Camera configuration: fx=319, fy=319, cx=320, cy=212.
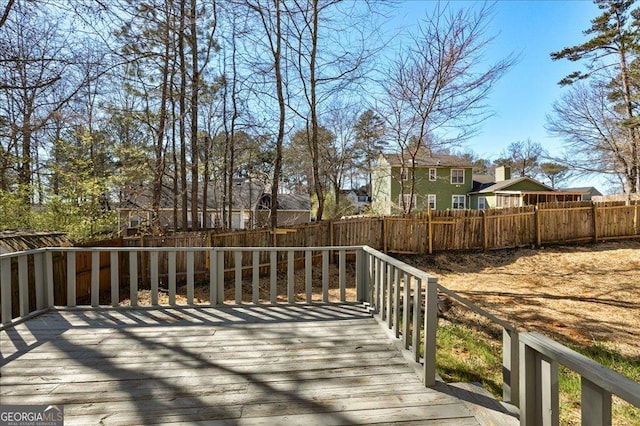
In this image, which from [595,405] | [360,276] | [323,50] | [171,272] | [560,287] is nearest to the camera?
[595,405]

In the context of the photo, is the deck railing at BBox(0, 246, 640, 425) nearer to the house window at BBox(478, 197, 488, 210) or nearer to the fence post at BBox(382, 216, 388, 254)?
the fence post at BBox(382, 216, 388, 254)

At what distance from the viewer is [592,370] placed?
1.12 m

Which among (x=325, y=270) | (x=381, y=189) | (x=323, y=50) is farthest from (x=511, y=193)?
(x=325, y=270)

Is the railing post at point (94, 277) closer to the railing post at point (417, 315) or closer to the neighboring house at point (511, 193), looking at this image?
the railing post at point (417, 315)

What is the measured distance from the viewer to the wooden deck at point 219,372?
6.16 ft

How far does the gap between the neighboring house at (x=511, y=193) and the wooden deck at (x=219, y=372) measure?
20882 millimetres

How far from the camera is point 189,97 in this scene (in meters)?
8.62

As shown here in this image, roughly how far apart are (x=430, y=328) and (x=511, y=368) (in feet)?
1.95

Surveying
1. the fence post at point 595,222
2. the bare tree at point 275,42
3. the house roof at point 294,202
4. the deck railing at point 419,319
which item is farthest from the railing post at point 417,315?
the house roof at point 294,202

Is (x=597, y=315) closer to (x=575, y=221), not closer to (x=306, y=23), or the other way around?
(x=575, y=221)

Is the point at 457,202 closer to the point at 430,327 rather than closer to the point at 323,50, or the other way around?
the point at 323,50

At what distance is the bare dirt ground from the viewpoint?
16.4 ft

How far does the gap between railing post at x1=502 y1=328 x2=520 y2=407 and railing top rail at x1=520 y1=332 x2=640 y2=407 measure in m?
0.76

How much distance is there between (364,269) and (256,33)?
7224 mm
